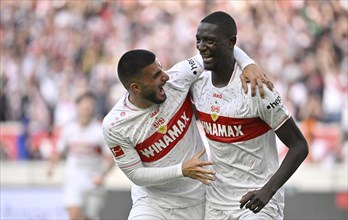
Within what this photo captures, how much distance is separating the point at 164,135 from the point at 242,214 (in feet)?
2.93

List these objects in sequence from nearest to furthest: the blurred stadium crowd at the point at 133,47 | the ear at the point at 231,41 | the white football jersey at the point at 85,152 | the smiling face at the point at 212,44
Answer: the smiling face at the point at 212,44 → the ear at the point at 231,41 → the white football jersey at the point at 85,152 → the blurred stadium crowd at the point at 133,47

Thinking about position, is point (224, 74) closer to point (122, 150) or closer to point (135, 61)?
point (135, 61)

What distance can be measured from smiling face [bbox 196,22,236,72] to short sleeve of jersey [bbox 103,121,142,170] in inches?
36.5

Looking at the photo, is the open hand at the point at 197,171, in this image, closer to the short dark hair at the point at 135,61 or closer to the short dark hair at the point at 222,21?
the short dark hair at the point at 135,61

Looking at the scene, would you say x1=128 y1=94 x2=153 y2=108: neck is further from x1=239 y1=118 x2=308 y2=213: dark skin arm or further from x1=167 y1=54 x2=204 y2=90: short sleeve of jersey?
x1=239 y1=118 x2=308 y2=213: dark skin arm

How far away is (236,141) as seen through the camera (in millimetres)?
6809

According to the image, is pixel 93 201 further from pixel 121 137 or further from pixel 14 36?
pixel 14 36

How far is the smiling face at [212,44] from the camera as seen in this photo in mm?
6688

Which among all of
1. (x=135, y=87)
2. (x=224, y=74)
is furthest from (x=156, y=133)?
(x=224, y=74)

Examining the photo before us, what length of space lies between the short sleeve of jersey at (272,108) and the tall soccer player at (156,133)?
19.1 inches

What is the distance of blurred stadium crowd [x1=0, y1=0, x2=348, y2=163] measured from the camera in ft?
50.7

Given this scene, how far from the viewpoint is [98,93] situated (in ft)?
54.7

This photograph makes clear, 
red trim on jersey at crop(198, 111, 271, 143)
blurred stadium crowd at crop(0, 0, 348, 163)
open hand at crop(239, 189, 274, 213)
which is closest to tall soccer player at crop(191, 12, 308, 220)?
red trim on jersey at crop(198, 111, 271, 143)

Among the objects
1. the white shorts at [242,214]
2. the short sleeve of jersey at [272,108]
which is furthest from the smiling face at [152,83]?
the white shorts at [242,214]
